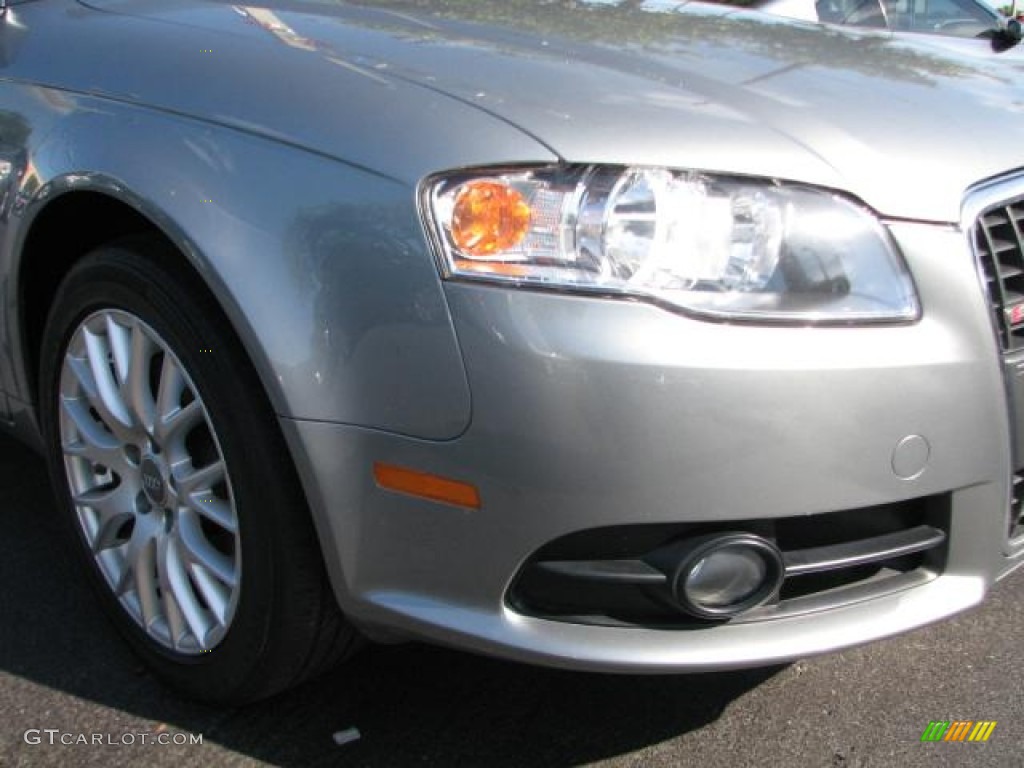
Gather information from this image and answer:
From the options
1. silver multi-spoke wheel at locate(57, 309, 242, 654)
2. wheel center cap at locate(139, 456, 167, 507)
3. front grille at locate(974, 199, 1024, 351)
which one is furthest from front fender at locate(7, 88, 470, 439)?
front grille at locate(974, 199, 1024, 351)

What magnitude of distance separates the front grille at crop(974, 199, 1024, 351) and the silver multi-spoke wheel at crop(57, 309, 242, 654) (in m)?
1.32

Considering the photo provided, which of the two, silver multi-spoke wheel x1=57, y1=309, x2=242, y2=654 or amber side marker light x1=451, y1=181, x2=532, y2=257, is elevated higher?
amber side marker light x1=451, y1=181, x2=532, y2=257

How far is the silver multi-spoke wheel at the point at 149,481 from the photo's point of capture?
204 centimetres

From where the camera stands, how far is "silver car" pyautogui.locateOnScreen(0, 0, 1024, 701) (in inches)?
63.6

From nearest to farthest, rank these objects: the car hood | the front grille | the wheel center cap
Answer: the car hood
the front grille
the wheel center cap

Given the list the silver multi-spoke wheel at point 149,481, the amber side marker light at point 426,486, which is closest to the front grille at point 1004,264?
the amber side marker light at point 426,486

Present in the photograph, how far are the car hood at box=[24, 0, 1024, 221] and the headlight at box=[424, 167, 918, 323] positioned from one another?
0.04 m

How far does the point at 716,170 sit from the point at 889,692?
4.04 feet

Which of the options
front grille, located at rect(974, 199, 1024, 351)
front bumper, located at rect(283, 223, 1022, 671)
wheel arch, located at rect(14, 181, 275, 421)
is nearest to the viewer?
front bumper, located at rect(283, 223, 1022, 671)

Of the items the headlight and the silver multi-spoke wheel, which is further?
the silver multi-spoke wheel

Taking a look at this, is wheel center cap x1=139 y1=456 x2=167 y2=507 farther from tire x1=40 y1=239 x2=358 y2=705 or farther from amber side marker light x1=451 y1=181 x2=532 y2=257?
amber side marker light x1=451 y1=181 x2=532 y2=257

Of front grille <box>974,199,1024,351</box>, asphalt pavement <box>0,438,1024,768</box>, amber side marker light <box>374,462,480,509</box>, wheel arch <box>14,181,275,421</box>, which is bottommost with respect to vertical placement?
asphalt pavement <box>0,438,1024,768</box>

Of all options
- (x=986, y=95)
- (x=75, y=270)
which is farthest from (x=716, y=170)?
(x=75, y=270)

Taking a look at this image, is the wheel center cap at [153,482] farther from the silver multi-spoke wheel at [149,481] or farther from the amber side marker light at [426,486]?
the amber side marker light at [426,486]
